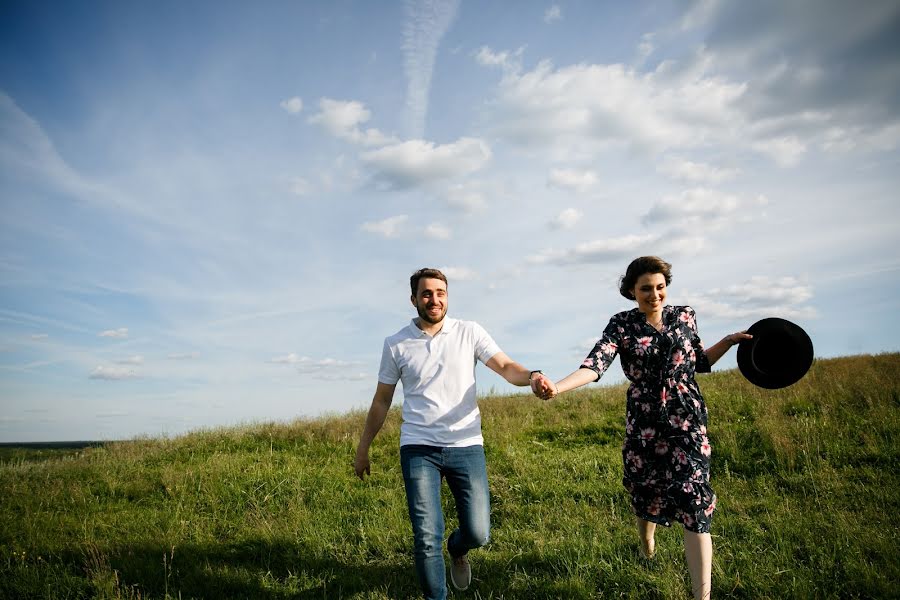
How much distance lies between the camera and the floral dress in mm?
4746

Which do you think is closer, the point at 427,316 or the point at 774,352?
the point at 427,316

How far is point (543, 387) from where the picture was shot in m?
4.44

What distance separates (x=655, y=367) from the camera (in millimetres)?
5004

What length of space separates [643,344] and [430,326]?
1.94 meters

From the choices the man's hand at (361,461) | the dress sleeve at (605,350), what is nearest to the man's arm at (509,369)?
the dress sleeve at (605,350)

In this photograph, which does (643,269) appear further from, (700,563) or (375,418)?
(375,418)

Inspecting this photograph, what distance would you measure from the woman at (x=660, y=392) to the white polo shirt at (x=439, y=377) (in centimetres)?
90

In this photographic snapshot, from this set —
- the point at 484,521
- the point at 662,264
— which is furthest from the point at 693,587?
the point at 662,264

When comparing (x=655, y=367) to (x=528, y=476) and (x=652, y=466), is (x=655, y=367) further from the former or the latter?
(x=528, y=476)

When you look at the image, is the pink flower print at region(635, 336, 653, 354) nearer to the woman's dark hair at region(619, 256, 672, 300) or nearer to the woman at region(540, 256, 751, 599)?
the woman at region(540, 256, 751, 599)

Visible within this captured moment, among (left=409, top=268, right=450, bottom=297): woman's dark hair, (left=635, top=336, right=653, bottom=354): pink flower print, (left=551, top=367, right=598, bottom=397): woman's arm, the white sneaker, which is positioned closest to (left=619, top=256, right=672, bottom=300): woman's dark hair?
(left=635, top=336, right=653, bottom=354): pink flower print

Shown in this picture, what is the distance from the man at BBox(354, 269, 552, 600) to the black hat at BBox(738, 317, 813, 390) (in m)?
2.21

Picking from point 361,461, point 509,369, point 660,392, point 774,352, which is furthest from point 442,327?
point 774,352

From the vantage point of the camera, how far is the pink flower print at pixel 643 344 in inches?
197
